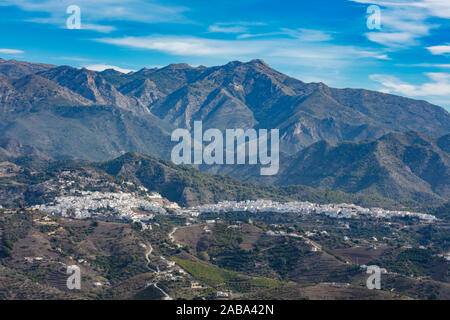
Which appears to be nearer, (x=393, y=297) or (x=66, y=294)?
(x=393, y=297)

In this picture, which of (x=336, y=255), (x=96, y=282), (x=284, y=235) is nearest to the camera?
(x=96, y=282)

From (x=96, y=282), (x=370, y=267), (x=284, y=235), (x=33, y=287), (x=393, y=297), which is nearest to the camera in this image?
(x=393, y=297)

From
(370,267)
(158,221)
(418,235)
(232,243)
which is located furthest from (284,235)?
(418,235)

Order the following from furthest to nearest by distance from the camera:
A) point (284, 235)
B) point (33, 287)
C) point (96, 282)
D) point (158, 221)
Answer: point (158, 221) < point (284, 235) < point (96, 282) < point (33, 287)

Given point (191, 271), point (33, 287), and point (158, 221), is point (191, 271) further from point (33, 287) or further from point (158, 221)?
point (158, 221)

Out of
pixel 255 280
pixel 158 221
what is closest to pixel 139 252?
pixel 255 280

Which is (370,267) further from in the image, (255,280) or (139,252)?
(139,252)

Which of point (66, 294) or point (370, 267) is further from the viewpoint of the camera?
Answer: point (370, 267)

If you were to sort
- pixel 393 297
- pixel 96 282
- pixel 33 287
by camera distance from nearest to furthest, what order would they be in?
pixel 393 297
pixel 33 287
pixel 96 282

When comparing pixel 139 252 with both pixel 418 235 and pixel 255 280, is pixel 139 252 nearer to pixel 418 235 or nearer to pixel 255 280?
pixel 255 280
